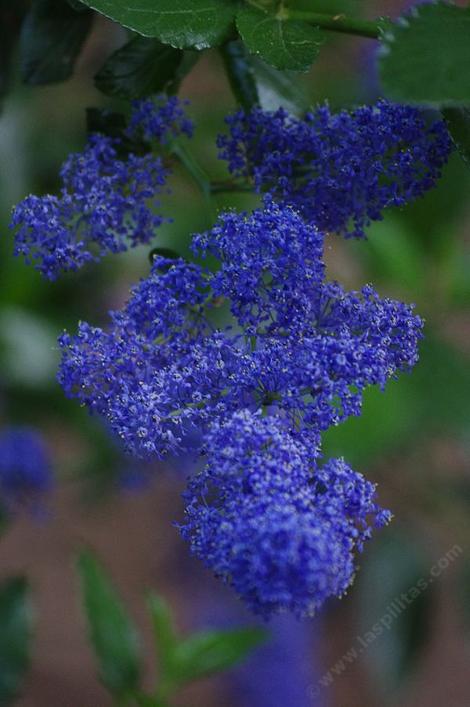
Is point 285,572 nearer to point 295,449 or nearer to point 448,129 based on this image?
point 295,449

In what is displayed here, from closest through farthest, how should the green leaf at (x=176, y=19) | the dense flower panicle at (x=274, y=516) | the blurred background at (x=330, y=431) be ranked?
the dense flower panicle at (x=274, y=516) < the green leaf at (x=176, y=19) < the blurred background at (x=330, y=431)

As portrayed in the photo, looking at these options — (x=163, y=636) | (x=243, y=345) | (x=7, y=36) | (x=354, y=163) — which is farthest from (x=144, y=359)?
(x=163, y=636)

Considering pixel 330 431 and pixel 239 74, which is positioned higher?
pixel 239 74

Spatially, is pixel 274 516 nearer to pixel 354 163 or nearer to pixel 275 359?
pixel 275 359

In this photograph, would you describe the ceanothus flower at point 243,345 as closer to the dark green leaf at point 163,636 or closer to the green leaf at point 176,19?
the green leaf at point 176,19

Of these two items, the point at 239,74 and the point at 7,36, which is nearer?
the point at 239,74

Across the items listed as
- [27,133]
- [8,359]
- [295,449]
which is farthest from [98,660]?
[27,133]

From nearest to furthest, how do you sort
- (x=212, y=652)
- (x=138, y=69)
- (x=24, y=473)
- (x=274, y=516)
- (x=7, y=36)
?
(x=274, y=516)
(x=138, y=69)
(x=7, y=36)
(x=212, y=652)
(x=24, y=473)

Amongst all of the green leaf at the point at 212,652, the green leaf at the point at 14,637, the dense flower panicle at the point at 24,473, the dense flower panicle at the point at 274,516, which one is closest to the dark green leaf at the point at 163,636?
the green leaf at the point at 212,652
